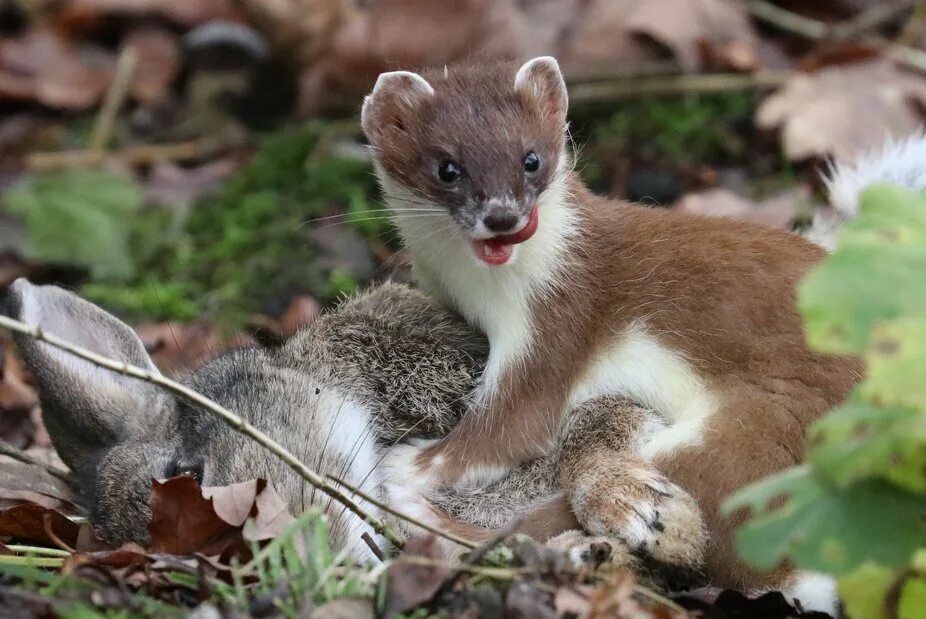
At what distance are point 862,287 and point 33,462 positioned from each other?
3.64 m

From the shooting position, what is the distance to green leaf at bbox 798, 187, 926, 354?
279cm

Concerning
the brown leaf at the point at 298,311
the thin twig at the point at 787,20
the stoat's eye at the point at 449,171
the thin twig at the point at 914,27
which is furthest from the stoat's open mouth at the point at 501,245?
the thin twig at the point at 787,20

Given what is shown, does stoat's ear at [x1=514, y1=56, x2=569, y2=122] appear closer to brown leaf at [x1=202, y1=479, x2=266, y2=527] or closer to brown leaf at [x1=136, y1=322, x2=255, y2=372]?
brown leaf at [x1=202, y1=479, x2=266, y2=527]

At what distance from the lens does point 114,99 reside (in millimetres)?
10211

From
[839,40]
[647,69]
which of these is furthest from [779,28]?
[647,69]

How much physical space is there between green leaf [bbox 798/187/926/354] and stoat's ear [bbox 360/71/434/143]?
247 centimetres

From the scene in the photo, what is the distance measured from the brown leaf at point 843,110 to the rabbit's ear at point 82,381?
4558mm

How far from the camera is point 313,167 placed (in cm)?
850

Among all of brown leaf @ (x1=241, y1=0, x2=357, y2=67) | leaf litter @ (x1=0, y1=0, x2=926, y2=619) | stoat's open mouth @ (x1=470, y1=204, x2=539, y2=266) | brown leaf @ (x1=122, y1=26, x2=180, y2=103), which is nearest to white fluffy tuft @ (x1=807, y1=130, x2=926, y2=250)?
leaf litter @ (x1=0, y1=0, x2=926, y2=619)

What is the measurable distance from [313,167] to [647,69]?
2.54 metres

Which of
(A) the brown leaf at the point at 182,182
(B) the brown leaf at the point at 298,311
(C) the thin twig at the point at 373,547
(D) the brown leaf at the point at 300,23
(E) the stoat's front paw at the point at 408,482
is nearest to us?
(C) the thin twig at the point at 373,547

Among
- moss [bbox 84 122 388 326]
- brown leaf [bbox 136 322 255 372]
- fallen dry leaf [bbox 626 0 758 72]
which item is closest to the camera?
brown leaf [bbox 136 322 255 372]

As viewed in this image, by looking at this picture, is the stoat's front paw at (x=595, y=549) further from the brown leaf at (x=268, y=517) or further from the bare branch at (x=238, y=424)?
the brown leaf at (x=268, y=517)

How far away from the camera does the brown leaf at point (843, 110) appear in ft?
25.0
